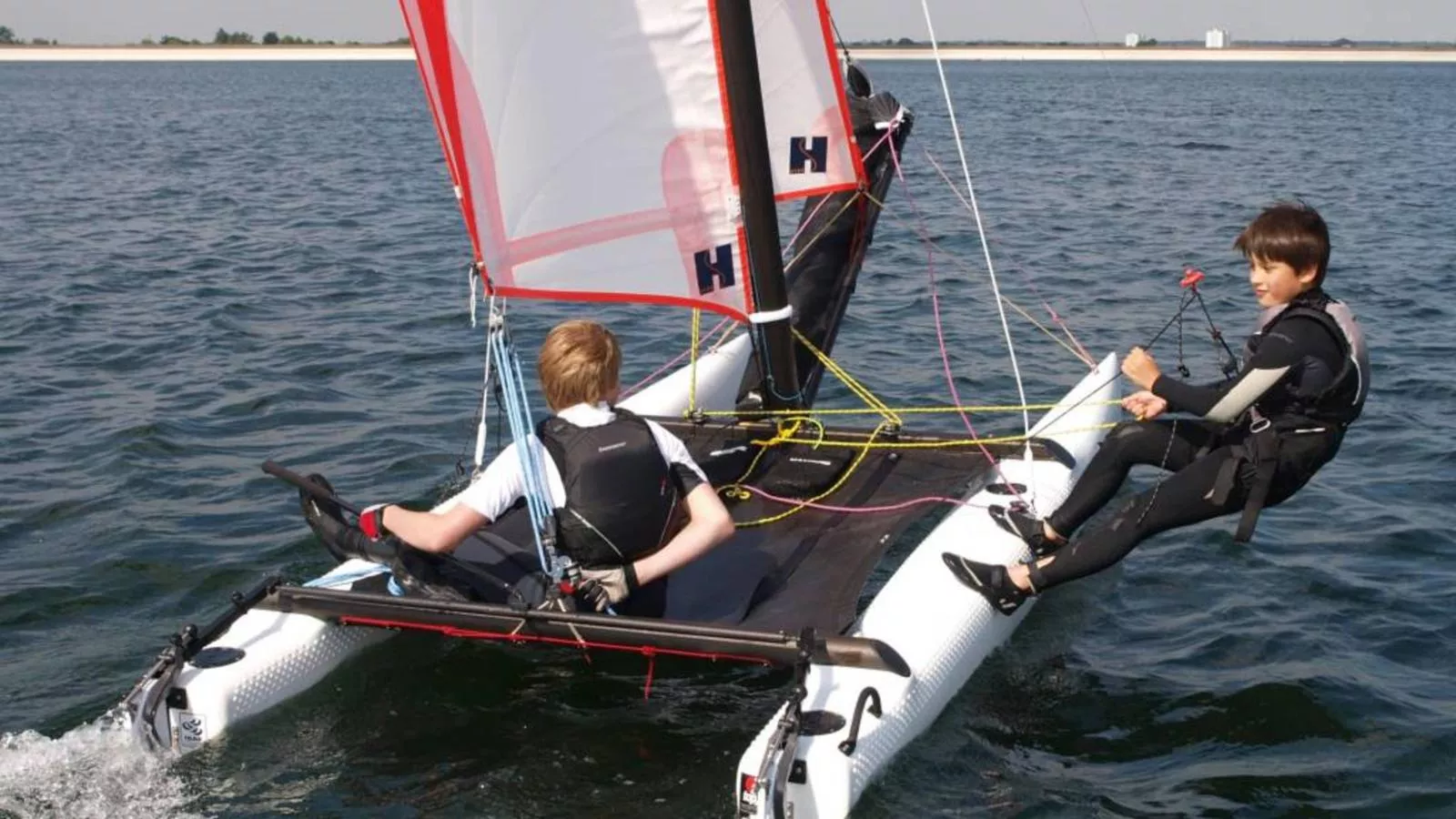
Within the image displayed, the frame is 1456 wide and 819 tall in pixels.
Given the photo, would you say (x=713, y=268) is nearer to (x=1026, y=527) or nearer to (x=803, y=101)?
(x=803, y=101)

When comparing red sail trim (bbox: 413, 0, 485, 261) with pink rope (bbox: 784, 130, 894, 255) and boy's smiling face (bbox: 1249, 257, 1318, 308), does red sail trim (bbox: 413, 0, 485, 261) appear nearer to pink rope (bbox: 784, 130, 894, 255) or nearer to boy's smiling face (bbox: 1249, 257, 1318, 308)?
boy's smiling face (bbox: 1249, 257, 1318, 308)

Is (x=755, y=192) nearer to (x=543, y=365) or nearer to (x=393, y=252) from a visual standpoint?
(x=543, y=365)

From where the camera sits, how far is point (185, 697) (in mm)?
4711

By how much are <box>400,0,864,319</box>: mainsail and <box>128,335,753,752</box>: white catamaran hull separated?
4.37 ft

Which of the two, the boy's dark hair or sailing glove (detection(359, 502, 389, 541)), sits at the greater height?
the boy's dark hair

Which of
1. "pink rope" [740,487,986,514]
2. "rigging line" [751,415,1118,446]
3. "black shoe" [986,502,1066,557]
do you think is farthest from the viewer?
"rigging line" [751,415,1118,446]

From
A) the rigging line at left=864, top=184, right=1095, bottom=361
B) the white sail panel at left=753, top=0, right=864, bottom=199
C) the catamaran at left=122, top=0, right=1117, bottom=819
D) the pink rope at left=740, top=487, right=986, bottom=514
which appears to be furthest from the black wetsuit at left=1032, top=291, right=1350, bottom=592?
the rigging line at left=864, top=184, right=1095, bottom=361

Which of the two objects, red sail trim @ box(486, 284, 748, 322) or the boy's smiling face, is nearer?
the boy's smiling face

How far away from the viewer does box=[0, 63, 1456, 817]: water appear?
15.4 feet

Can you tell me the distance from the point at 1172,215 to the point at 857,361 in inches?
328

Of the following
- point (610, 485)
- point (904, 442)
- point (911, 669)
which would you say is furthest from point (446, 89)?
point (904, 442)

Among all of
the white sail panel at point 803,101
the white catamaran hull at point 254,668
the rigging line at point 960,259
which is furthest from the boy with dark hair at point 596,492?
the rigging line at point 960,259

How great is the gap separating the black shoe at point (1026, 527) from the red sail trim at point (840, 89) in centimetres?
190

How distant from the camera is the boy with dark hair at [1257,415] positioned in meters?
4.89
